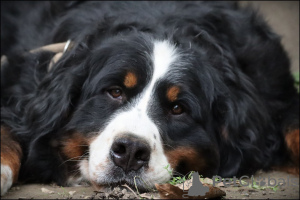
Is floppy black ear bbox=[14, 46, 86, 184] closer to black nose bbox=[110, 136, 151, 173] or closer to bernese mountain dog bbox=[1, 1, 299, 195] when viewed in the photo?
bernese mountain dog bbox=[1, 1, 299, 195]

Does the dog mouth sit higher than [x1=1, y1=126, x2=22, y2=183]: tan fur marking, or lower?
lower

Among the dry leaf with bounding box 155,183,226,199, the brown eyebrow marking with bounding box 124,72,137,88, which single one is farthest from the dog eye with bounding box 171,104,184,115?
the dry leaf with bounding box 155,183,226,199

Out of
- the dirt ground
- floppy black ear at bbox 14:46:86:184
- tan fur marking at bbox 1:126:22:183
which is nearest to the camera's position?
the dirt ground

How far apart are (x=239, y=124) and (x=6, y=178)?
5.39ft

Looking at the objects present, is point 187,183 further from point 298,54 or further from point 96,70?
point 298,54

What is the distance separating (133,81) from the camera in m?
3.39

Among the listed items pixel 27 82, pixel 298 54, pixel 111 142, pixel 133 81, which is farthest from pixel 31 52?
pixel 298 54

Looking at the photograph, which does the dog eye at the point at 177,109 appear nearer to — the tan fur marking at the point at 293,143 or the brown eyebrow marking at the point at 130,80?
the brown eyebrow marking at the point at 130,80

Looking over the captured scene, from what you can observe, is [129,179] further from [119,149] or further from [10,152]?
[10,152]

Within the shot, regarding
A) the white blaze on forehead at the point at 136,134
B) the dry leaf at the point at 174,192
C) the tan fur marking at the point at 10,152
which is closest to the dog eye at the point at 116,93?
the white blaze on forehead at the point at 136,134

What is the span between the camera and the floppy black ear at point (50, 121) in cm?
359

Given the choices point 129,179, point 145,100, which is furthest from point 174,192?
point 145,100

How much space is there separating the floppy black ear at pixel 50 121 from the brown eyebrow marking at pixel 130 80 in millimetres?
389

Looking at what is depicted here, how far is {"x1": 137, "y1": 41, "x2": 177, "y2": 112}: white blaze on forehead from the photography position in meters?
3.35
